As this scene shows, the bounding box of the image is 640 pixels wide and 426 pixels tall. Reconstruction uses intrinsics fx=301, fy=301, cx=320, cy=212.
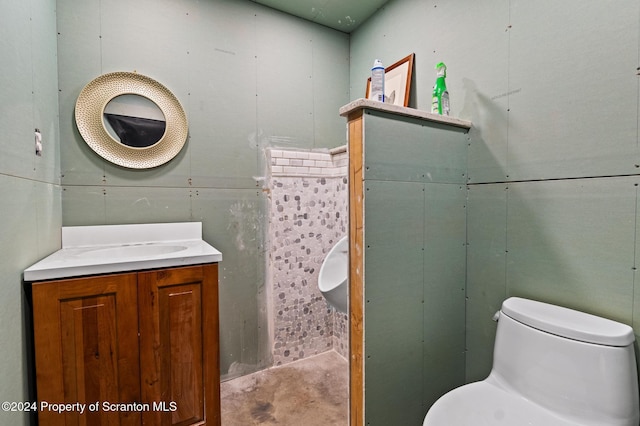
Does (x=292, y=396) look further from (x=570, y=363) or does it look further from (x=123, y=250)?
(x=570, y=363)

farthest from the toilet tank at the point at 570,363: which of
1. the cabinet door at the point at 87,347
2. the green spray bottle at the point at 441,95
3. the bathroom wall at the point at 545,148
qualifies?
the cabinet door at the point at 87,347

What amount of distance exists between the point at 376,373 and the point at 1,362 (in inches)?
51.3

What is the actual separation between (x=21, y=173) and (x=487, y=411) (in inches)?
75.6

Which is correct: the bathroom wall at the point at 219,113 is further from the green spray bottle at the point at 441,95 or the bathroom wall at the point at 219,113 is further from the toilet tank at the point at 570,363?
the toilet tank at the point at 570,363

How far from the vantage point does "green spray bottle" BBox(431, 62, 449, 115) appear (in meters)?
1.60

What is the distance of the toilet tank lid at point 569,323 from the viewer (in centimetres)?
100

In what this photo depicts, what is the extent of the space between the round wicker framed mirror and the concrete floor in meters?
1.54

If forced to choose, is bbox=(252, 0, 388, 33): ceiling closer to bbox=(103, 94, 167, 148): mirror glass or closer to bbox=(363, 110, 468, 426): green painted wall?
bbox=(103, 94, 167, 148): mirror glass

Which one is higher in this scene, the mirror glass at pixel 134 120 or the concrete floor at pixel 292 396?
the mirror glass at pixel 134 120

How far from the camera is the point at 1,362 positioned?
942 millimetres

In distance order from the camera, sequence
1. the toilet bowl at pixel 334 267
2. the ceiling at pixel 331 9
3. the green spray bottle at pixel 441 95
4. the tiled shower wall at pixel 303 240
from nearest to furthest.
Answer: the green spray bottle at pixel 441 95, the toilet bowl at pixel 334 267, the ceiling at pixel 331 9, the tiled shower wall at pixel 303 240

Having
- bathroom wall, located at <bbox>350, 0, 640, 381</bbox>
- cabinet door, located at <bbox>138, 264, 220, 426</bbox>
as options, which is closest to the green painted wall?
bathroom wall, located at <bbox>350, 0, 640, 381</bbox>

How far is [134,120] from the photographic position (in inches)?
69.4

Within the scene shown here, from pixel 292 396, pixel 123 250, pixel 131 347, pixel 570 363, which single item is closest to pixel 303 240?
pixel 292 396
